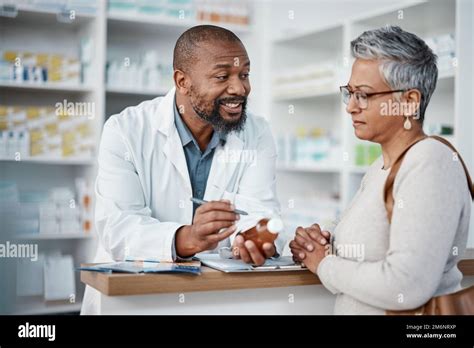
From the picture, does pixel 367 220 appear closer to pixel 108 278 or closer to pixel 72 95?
pixel 108 278

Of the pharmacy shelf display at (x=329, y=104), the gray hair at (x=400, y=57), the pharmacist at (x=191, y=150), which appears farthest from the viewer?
the pharmacy shelf display at (x=329, y=104)

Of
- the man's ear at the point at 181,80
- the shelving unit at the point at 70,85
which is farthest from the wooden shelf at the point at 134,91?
the man's ear at the point at 181,80

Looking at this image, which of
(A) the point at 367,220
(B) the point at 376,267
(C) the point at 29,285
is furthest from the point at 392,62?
(C) the point at 29,285

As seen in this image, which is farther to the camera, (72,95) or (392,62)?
(72,95)

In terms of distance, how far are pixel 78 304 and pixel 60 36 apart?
1.70m

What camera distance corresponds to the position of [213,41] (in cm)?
181

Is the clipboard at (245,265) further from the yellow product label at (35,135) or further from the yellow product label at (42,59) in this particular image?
the yellow product label at (42,59)

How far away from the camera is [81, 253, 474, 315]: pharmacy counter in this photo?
123 centimetres

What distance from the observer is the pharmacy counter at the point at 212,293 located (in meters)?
1.23

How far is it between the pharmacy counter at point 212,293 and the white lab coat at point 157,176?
25 centimetres

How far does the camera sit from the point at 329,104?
13.4 ft

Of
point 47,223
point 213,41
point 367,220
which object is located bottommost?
point 47,223

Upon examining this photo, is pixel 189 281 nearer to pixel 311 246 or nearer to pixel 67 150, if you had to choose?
pixel 311 246

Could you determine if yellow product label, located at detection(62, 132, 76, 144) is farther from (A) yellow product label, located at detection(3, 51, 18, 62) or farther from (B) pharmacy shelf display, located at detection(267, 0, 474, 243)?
(B) pharmacy shelf display, located at detection(267, 0, 474, 243)
